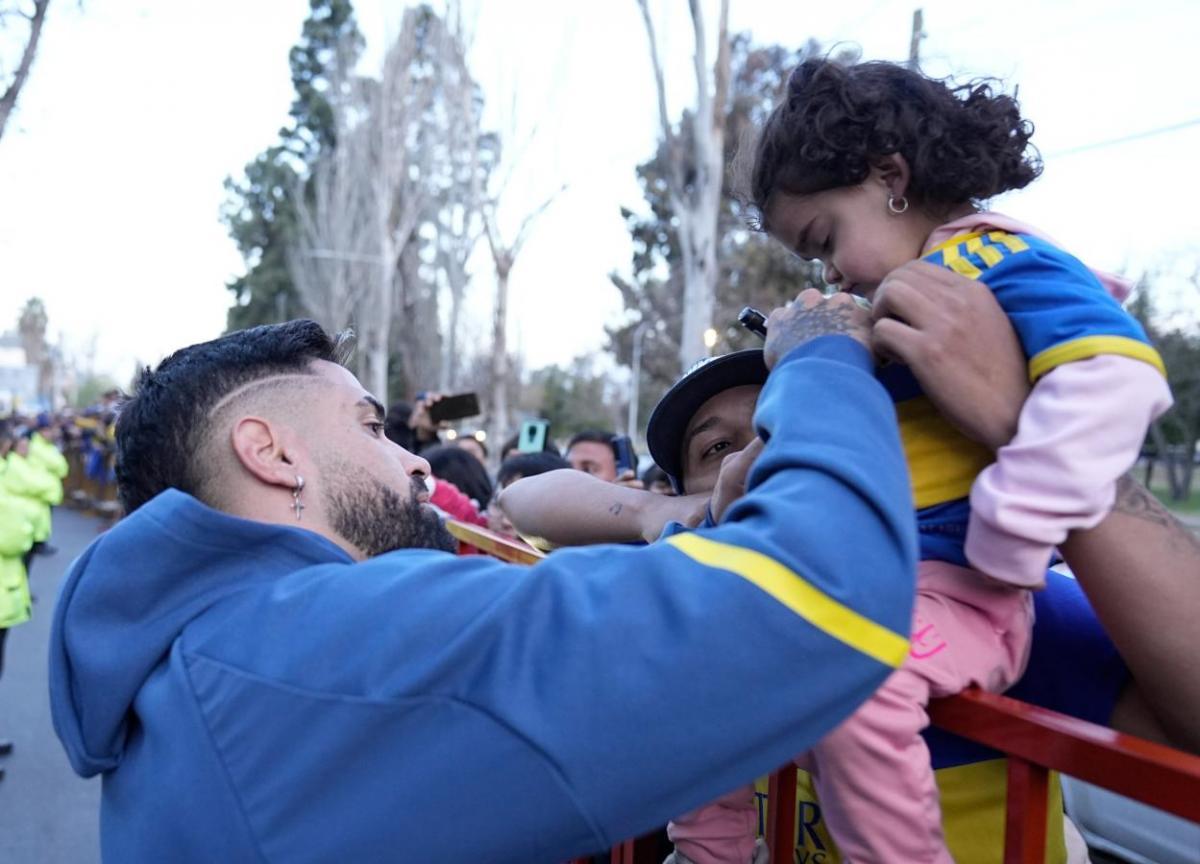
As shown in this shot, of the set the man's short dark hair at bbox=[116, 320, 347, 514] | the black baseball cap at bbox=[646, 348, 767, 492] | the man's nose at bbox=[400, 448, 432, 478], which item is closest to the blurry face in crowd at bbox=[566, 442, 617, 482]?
the black baseball cap at bbox=[646, 348, 767, 492]

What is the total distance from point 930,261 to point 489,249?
16.9 meters

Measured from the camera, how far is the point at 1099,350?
1153 millimetres

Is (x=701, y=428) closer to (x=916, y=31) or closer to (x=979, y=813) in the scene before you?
(x=979, y=813)

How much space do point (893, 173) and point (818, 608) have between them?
36.7 inches

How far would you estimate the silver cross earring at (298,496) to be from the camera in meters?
1.52

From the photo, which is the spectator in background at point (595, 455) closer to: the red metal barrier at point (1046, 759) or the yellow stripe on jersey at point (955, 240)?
the yellow stripe on jersey at point (955, 240)

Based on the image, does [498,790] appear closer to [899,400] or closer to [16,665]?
[899,400]

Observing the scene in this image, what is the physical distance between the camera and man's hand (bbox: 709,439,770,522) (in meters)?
1.47

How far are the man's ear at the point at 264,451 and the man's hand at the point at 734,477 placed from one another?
0.69m

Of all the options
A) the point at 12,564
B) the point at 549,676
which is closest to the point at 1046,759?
the point at 549,676

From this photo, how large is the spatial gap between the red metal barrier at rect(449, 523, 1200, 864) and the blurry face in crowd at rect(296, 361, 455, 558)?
85cm

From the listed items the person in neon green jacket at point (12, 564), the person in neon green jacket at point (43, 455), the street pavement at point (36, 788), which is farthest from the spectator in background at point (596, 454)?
the person in neon green jacket at point (43, 455)

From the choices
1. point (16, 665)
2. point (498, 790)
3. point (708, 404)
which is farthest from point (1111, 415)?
point (16, 665)

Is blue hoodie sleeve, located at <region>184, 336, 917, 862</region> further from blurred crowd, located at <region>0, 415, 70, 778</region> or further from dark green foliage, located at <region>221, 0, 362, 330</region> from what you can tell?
dark green foliage, located at <region>221, 0, 362, 330</region>
